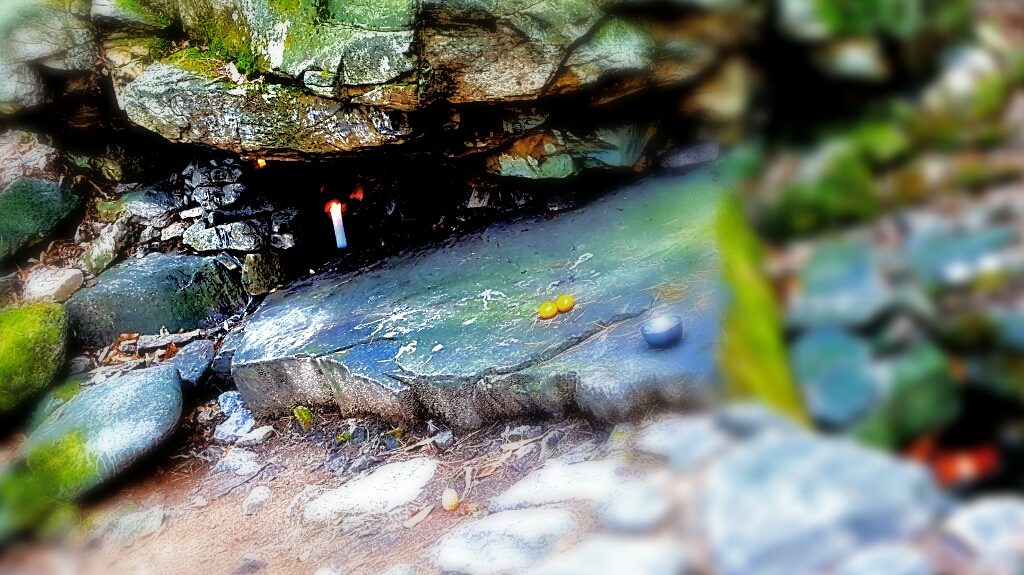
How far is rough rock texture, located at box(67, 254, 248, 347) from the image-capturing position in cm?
543

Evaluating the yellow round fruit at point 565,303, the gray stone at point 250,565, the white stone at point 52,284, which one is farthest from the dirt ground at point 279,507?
the white stone at point 52,284

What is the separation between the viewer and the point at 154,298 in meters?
5.49

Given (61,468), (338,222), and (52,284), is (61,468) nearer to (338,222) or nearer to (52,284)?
(52,284)

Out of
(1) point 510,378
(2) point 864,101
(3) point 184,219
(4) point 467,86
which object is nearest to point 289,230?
(3) point 184,219

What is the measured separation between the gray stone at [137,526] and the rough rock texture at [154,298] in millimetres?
1964

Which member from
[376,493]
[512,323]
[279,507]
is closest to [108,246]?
[279,507]

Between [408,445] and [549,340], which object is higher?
[549,340]

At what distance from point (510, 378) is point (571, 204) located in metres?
2.10

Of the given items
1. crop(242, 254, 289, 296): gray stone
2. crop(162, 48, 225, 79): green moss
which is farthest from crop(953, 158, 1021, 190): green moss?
crop(242, 254, 289, 296): gray stone

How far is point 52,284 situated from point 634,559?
643 cm

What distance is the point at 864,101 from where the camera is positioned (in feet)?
2.32

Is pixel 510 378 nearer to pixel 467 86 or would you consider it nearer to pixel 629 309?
pixel 629 309

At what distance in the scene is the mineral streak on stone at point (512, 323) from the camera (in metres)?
3.36

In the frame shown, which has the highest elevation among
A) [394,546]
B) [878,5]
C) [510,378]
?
[878,5]
